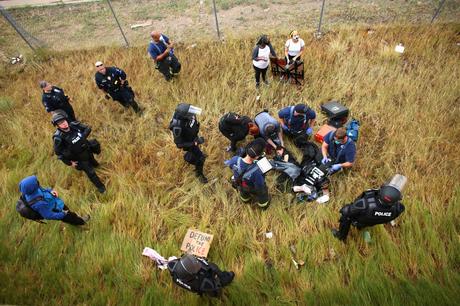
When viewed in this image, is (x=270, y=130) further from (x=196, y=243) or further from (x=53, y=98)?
(x=53, y=98)

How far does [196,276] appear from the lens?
137 inches

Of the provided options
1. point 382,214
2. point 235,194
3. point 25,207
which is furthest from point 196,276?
point 25,207

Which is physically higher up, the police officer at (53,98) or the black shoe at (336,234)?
the police officer at (53,98)

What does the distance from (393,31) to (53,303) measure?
32.4 feet

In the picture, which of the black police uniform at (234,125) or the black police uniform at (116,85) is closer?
the black police uniform at (234,125)

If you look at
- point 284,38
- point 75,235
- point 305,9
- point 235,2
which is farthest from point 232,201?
point 235,2

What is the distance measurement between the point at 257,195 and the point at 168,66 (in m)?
4.26

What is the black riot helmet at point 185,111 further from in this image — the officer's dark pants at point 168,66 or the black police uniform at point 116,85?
the officer's dark pants at point 168,66

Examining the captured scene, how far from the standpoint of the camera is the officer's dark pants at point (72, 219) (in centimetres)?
462

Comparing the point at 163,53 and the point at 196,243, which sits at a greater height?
the point at 163,53

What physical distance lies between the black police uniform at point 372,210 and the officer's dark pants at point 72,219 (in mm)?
4242

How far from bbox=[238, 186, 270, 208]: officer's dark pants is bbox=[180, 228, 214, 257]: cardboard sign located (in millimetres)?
888

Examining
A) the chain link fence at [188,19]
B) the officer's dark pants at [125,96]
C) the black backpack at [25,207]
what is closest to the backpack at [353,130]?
the chain link fence at [188,19]

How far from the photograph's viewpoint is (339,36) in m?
8.09
